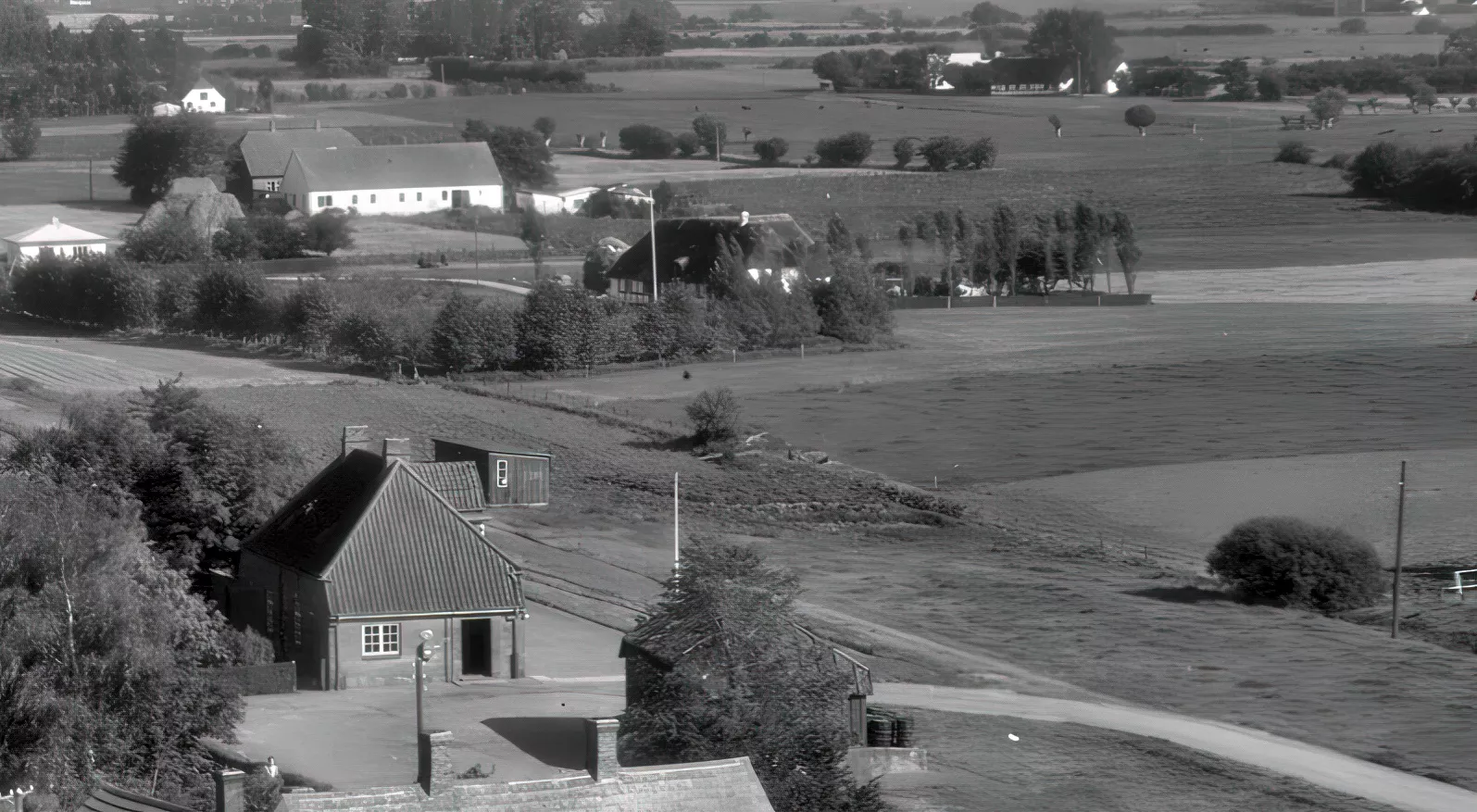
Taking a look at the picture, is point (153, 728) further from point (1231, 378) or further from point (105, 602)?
point (1231, 378)

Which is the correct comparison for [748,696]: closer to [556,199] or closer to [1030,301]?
[1030,301]

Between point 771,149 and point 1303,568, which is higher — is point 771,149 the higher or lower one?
the higher one

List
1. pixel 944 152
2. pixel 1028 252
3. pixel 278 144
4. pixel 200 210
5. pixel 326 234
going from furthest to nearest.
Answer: pixel 944 152 → pixel 278 144 → pixel 200 210 → pixel 326 234 → pixel 1028 252

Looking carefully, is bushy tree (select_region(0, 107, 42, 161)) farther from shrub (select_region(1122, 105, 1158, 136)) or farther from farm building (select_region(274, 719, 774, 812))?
farm building (select_region(274, 719, 774, 812))

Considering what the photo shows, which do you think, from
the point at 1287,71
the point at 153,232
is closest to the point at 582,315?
the point at 153,232

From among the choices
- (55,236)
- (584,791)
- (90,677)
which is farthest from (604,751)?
(55,236)

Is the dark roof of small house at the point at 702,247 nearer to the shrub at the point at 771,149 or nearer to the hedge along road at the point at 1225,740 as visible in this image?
the shrub at the point at 771,149
